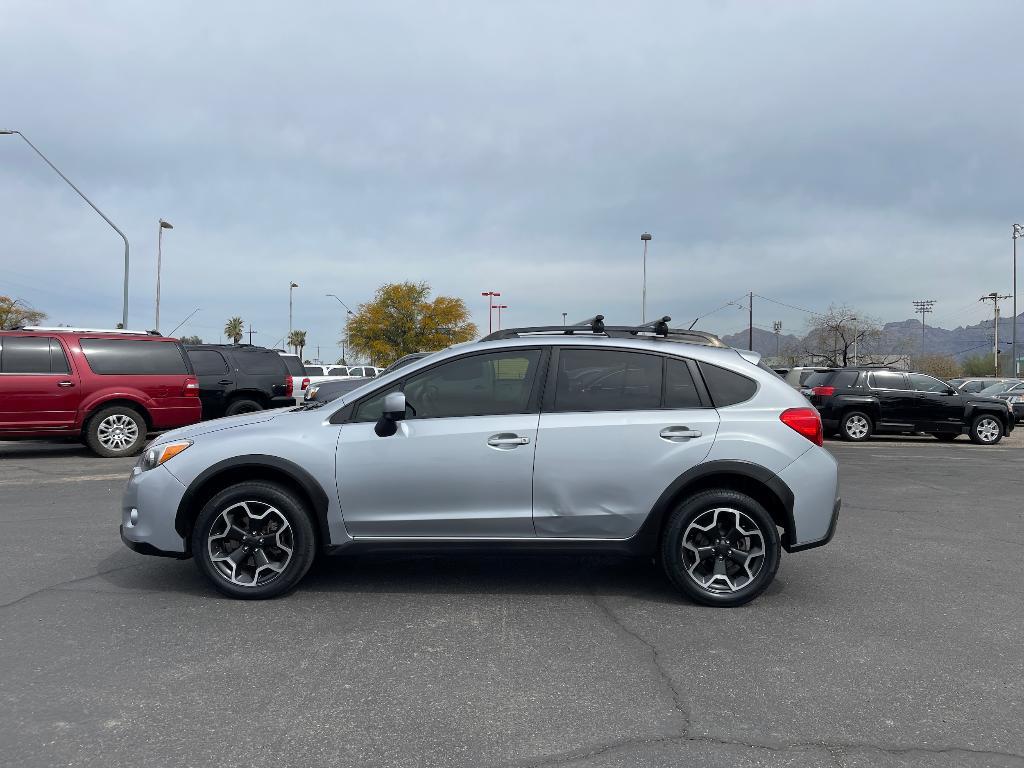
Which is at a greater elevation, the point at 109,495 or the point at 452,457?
the point at 452,457

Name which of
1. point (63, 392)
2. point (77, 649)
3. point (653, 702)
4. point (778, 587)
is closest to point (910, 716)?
point (653, 702)

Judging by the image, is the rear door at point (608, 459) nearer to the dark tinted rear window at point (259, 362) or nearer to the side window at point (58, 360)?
the side window at point (58, 360)

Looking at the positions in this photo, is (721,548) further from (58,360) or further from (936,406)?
(936,406)

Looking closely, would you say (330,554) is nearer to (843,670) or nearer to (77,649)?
(77,649)

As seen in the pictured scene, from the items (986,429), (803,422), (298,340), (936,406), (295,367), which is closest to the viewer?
(803,422)

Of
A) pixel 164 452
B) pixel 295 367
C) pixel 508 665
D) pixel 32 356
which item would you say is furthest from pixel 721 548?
pixel 295 367

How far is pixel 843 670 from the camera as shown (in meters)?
3.52

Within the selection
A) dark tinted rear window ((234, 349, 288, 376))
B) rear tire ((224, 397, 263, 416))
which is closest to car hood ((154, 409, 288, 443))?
rear tire ((224, 397, 263, 416))

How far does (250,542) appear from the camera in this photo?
14.5 feet

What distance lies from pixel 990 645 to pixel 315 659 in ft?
11.3

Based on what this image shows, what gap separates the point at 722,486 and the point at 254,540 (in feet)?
9.25

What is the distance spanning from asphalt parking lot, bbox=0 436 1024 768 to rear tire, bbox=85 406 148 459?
5933 millimetres

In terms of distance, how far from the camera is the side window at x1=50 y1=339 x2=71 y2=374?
10898 millimetres

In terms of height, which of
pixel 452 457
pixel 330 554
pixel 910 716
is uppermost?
pixel 452 457
